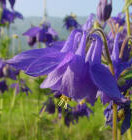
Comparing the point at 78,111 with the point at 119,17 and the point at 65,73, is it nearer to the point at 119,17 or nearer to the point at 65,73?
the point at 119,17

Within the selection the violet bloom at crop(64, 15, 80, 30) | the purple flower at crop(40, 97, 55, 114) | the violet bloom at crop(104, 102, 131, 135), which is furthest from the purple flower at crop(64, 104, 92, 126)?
the violet bloom at crop(64, 15, 80, 30)

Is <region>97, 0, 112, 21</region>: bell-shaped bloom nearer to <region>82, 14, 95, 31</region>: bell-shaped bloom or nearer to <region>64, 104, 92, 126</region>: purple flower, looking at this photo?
<region>82, 14, 95, 31</region>: bell-shaped bloom

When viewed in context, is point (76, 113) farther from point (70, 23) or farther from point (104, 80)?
point (70, 23)

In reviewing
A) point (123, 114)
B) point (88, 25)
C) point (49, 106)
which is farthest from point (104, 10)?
point (49, 106)

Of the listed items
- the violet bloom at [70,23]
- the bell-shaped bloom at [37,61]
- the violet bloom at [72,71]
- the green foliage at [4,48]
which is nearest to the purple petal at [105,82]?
the violet bloom at [72,71]

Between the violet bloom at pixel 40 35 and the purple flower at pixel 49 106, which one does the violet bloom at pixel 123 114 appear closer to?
the purple flower at pixel 49 106

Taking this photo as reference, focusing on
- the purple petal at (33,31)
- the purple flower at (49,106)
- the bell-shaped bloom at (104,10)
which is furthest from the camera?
the purple petal at (33,31)

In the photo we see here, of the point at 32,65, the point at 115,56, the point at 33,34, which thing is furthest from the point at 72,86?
the point at 33,34

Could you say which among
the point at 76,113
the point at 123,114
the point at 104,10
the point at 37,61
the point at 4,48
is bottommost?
the point at 76,113
